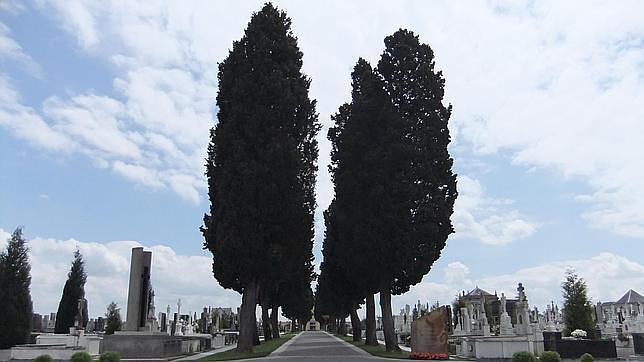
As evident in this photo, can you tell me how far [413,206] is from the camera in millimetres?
27969

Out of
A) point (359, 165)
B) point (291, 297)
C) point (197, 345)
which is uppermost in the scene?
point (359, 165)

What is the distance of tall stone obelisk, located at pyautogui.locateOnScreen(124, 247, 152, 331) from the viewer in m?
26.2

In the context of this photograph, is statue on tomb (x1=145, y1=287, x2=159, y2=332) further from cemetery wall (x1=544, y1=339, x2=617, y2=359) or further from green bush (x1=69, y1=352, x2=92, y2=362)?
cemetery wall (x1=544, y1=339, x2=617, y2=359)

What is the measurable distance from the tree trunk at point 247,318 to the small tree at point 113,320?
67.3ft

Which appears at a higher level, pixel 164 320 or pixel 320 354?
pixel 164 320

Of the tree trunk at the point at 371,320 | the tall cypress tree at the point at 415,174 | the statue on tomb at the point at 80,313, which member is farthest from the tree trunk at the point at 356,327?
the statue on tomb at the point at 80,313

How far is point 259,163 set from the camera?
27.2 meters

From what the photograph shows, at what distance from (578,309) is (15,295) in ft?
115

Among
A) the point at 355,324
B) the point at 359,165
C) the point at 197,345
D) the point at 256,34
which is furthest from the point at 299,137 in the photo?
the point at 355,324

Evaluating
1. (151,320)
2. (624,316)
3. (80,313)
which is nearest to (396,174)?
(151,320)

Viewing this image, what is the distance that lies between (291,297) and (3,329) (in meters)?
28.6

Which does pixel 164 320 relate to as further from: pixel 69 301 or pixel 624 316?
pixel 624 316

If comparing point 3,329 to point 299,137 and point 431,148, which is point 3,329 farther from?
point 431,148

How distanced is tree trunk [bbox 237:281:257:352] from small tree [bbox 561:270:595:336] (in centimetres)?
2206
